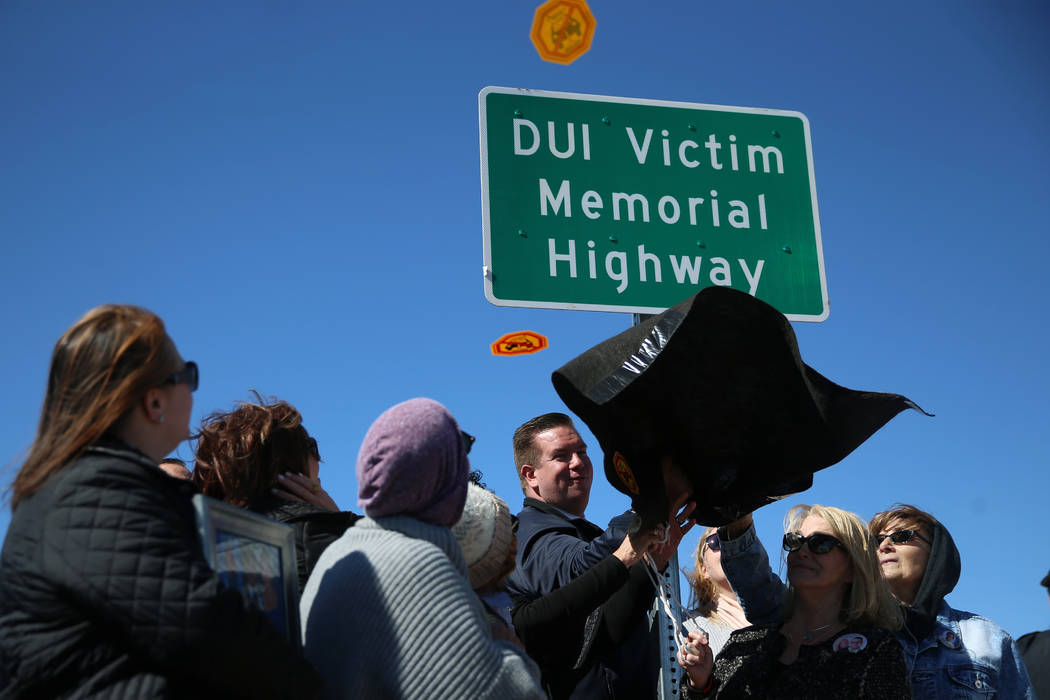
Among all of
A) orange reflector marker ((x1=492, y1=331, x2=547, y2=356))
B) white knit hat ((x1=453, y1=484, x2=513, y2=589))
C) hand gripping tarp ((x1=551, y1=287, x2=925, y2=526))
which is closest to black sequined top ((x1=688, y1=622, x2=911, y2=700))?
hand gripping tarp ((x1=551, y1=287, x2=925, y2=526))

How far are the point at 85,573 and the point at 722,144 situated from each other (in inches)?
116

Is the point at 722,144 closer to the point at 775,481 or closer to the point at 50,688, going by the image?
the point at 775,481

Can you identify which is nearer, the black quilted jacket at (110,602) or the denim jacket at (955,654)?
the black quilted jacket at (110,602)

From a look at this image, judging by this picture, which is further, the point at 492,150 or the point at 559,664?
the point at 492,150

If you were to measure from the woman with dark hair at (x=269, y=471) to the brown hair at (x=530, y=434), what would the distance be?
1.35 meters

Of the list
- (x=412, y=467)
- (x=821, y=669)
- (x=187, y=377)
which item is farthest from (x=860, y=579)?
(x=187, y=377)

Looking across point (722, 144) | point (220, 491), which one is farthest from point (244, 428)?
point (722, 144)

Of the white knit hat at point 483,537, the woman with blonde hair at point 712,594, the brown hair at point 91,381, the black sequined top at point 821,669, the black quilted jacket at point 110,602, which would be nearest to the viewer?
the black quilted jacket at point 110,602

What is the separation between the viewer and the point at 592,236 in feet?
11.9

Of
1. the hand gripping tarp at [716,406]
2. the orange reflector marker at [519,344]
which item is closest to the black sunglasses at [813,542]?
the hand gripping tarp at [716,406]

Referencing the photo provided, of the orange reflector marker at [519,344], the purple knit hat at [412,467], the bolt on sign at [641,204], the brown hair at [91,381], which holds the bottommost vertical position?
the purple knit hat at [412,467]

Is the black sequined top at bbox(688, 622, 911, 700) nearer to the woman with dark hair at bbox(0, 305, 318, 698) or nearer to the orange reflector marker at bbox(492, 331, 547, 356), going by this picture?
the orange reflector marker at bbox(492, 331, 547, 356)

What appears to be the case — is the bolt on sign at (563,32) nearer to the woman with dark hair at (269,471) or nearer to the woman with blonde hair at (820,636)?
the woman with dark hair at (269,471)

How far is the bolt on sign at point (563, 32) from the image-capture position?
3734mm
